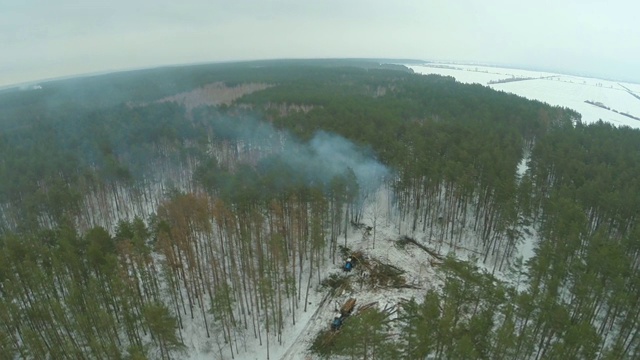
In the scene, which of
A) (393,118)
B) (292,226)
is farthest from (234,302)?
(393,118)

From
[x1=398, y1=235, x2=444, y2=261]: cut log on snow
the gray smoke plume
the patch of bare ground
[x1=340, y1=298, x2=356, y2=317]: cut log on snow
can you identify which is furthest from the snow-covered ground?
the patch of bare ground

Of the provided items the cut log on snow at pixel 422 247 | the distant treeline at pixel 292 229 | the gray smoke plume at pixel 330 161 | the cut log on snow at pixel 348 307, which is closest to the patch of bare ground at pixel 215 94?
the distant treeline at pixel 292 229

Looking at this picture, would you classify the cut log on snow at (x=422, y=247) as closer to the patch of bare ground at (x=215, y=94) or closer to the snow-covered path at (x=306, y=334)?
the snow-covered path at (x=306, y=334)

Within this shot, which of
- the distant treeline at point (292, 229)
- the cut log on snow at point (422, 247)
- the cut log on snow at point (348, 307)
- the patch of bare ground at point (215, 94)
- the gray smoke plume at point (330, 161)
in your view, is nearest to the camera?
the distant treeline at point (292, 229)

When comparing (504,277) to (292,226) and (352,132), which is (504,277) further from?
(352,132)

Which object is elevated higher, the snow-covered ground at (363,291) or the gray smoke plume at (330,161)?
the gray smoke plume at (330,161)

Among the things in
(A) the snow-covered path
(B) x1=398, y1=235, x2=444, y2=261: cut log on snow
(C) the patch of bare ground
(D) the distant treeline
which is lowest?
(A) the snow-covered path

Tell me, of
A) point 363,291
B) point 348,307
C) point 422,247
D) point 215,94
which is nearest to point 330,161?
point 422,247

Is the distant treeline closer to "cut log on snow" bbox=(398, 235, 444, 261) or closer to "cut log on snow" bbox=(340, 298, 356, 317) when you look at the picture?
"cut log on snow" bbox=(398, 235, 444, 261)
